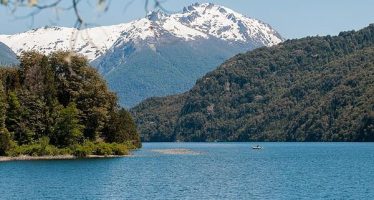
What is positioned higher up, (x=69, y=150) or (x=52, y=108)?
(x=52, y=108)

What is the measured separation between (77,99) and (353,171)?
162 feet

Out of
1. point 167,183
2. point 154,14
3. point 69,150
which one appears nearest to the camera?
point 154,14

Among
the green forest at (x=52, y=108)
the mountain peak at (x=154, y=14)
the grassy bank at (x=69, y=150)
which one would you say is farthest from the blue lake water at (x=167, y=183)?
the mountain peak at (x=154, y=14)

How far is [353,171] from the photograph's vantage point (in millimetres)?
91438

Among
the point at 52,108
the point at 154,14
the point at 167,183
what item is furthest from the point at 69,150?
the point at 154,14

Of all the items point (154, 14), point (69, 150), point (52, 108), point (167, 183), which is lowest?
point (167, 183)

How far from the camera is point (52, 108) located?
4528 inches

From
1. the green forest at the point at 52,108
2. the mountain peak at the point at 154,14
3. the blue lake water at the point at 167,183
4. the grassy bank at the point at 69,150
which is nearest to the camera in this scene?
the mountain peak at the point at 154,14

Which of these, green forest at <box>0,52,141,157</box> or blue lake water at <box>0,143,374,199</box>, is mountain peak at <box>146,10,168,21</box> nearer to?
blue lake water at <box>0,143,374,199</box>

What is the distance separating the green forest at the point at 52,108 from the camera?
111188mm

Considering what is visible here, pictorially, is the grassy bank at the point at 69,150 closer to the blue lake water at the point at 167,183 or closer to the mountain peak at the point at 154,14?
the blue lake water at the point at 167,183

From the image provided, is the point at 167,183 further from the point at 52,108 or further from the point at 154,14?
the point at 154,14

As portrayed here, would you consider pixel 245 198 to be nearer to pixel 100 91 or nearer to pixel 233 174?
pixel 233 174

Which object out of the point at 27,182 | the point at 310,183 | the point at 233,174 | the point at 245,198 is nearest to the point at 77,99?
the point at 233,174
